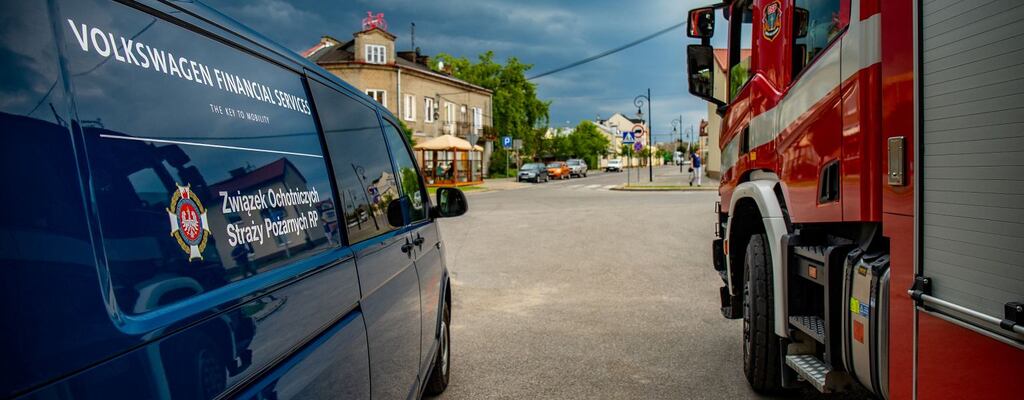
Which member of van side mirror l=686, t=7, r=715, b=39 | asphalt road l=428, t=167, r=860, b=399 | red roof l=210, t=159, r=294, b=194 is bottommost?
asphalt road l=428, t=167, r=860, b=399

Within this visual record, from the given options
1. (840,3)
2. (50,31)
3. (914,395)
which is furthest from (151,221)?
(840,3)

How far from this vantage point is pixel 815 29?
3.41 metres

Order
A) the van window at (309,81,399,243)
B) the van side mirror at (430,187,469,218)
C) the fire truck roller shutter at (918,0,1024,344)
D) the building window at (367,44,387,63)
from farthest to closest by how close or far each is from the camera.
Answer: the building window at (367,44,387,63), the van side mirror at (430,187,469,218), the van window at (309,81,399,243), the fire truck roller shutter at (918,0,1024,344)

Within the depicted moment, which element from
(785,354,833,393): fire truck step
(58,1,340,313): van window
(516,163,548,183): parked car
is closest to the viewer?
(58,1,340,313): van window

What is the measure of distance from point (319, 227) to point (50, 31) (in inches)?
42.6

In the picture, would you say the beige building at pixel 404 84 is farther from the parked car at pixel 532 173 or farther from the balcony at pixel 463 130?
the parked car at pixel 532 173

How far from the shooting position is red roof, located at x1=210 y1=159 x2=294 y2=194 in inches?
62.4

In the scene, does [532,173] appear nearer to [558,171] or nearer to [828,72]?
[558,171]

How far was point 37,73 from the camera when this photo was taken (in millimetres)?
1082

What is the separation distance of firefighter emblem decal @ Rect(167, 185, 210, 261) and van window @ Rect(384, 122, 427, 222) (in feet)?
6.45

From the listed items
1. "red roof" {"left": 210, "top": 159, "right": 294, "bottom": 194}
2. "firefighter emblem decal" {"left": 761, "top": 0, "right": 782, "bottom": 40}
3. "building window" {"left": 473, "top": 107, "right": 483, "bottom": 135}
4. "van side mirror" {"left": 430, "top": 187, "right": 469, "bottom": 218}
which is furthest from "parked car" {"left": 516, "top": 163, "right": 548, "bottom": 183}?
"red roof" {"left": 210, "top": 159, "right": 294, "bottom": 194}

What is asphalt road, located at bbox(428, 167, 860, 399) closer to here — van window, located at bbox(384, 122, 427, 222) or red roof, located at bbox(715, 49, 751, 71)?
van window, located at bbox(384, 122, 427, 222)

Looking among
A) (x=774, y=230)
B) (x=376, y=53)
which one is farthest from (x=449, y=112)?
(x=774, y=230)

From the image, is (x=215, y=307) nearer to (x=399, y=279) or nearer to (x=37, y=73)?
(x=37, y=73)
